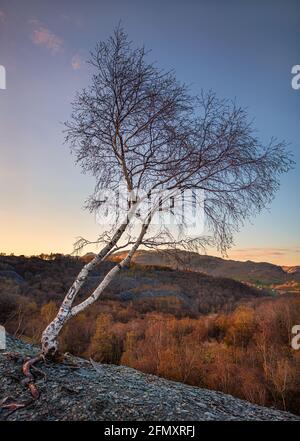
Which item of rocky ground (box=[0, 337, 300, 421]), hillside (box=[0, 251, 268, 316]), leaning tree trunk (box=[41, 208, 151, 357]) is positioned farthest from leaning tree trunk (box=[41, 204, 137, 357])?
hillside (box=[0, 251, 268, 316])

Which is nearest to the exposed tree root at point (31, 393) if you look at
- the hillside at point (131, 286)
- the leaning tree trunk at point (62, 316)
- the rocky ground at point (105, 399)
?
the rocky ground at point (105, 399)

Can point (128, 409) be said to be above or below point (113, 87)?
below

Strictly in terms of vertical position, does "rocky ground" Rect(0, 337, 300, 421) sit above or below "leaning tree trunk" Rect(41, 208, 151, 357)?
below

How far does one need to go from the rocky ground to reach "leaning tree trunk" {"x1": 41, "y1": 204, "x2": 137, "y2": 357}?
409 mm

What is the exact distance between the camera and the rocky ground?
598 centimetres


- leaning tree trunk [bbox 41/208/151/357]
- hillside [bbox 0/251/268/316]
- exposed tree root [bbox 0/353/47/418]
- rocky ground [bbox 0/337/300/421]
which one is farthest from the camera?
hillside [bbox 0/251/268/316]

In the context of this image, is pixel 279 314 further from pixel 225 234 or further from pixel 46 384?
pixel 46 384

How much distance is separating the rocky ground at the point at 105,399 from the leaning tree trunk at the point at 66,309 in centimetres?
41

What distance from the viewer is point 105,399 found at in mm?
6383

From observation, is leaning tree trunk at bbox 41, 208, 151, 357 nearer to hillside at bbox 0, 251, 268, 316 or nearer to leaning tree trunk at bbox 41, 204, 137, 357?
leaning tree trunk at bbox 41, 204, 137, 357

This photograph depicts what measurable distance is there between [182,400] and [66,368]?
8.56 feet

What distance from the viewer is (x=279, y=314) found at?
72.6ft
